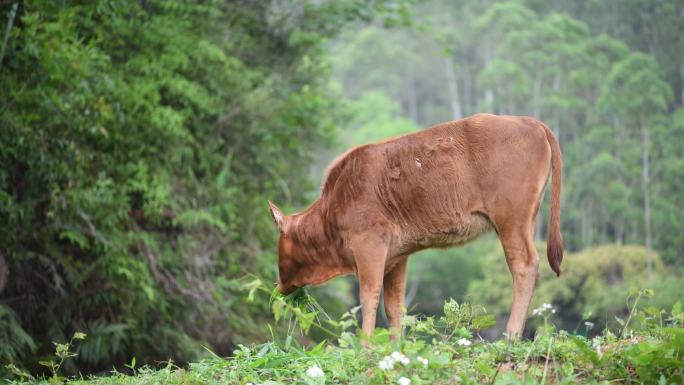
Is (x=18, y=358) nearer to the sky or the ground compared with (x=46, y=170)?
nearer to the ground

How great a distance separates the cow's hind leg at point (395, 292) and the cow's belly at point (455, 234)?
0.40m

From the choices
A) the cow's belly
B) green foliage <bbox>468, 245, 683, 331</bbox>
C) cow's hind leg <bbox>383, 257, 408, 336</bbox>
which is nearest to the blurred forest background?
green foliage <bbox>468, 245, 683, 331</bbox>

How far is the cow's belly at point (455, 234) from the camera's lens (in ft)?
19.2

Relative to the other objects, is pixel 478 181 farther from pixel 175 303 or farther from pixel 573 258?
pixel 573 258

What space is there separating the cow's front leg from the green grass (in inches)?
21.0

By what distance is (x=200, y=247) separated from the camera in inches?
529

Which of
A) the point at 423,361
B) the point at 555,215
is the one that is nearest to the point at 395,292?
the point at 555,215

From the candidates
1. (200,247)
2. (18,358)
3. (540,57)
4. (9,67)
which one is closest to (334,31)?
(200,247)

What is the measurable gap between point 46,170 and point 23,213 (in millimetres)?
602

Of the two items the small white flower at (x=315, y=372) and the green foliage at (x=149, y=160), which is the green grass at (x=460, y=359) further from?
the green foliage at (x=149, y=160)

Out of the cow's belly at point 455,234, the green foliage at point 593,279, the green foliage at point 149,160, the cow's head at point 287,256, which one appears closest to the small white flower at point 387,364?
the cow's belly at point 455,234

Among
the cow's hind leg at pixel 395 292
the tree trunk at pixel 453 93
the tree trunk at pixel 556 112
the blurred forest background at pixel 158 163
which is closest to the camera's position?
the cow's hind leg at pixel 395 292

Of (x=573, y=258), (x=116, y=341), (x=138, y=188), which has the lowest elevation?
(x=573, y=258)

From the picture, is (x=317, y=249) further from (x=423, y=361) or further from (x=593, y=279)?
(x=593, y=279)
